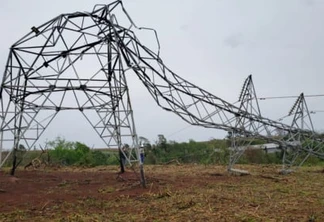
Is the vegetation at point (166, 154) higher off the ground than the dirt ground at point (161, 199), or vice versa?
the vegetation at point (166, 154)

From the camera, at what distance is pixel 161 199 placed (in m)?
8.93

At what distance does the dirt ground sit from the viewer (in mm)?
7172

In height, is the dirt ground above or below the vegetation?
below

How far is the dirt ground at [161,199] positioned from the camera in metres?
7.17

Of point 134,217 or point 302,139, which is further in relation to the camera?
point 302,139

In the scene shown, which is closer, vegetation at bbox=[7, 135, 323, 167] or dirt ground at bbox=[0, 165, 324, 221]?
dirt ground at bbox=[0, 165, 324, 221]

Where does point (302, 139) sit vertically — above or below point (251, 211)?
above

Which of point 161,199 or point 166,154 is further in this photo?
point 166,154

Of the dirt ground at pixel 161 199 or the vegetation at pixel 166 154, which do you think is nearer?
the dirt ground at pixel 161 199

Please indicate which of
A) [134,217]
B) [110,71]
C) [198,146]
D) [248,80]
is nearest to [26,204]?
[134,217]

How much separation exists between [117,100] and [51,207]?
6.31 metres

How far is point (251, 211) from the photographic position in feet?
23.7

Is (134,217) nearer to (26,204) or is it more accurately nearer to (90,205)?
(90,205)

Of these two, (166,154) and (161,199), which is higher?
(166,154)
